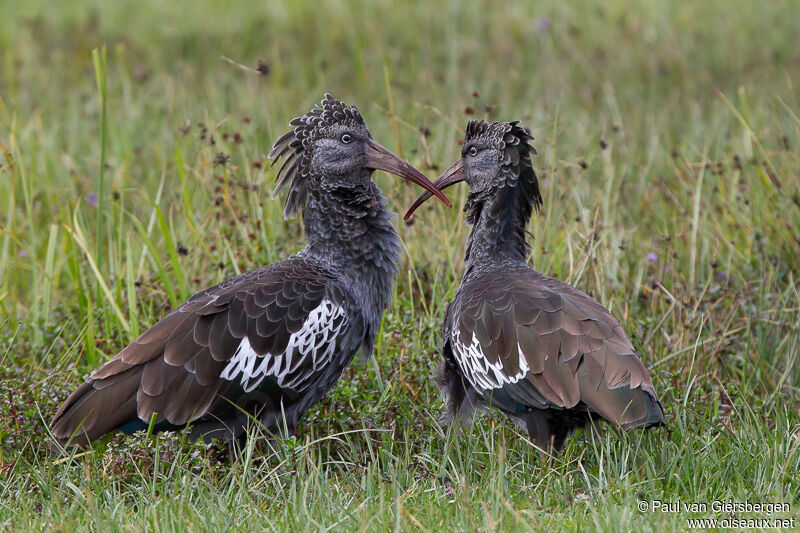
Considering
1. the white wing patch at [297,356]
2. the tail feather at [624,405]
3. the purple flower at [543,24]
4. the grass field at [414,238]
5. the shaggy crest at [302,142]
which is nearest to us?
the tail feather at [624,405]

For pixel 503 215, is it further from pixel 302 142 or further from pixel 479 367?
pixel 302 142

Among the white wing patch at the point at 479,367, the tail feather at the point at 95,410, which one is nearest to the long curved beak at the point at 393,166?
the white wing patch at the point at 479,367

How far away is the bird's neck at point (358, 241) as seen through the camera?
5.12 metres

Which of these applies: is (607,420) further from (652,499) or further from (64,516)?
(64,516)

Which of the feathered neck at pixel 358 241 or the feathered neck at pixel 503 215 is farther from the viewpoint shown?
the feathered neck at pixel 503 215

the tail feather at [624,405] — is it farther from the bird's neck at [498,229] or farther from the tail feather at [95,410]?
the tail feather at [95,410]

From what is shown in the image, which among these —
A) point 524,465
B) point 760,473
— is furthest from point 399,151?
point 760,473

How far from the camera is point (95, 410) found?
177 inches

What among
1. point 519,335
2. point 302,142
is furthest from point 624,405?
point 302,142

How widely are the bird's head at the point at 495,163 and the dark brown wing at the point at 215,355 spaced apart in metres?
0.85

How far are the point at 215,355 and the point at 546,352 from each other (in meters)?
1.42

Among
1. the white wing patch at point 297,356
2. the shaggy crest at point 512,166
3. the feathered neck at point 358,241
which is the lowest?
the white wing patch at point 297,356

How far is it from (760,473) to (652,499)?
1.95 ft

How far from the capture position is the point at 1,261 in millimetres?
6371
